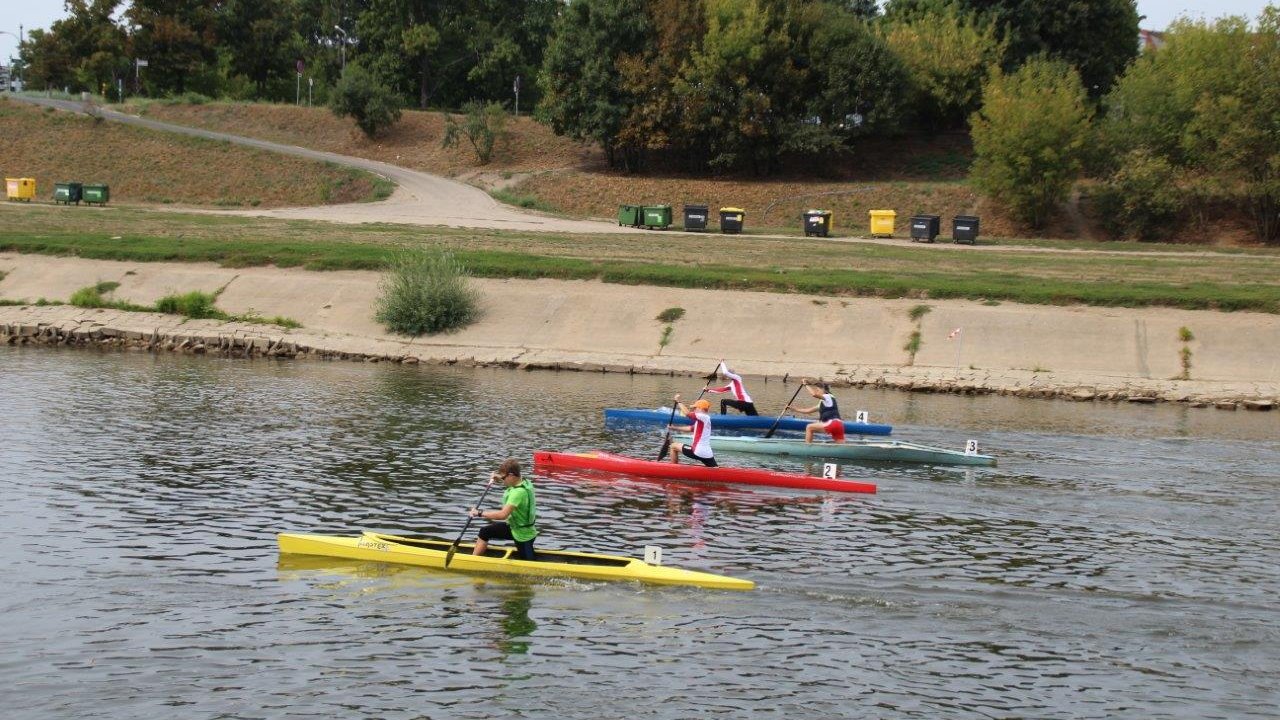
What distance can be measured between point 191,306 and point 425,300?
8.43 meters

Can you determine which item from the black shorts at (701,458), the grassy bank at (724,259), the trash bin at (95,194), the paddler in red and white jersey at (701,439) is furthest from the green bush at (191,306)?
the trash bin at (95,194)

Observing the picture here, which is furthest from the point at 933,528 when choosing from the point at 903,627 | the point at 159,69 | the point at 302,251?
the point at 159,69

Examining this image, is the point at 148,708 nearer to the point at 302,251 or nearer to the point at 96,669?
the point at 96,669

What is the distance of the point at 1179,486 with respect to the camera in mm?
25875

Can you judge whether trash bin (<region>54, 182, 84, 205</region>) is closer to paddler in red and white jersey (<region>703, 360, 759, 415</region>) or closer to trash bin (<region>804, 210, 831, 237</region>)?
trash bin (<region>804, 210, 831, 237</region>)

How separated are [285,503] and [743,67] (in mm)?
63912

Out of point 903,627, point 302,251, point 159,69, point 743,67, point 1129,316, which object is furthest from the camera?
point 159,69

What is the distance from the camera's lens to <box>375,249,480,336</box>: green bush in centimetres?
4475

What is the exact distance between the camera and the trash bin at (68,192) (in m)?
73.4

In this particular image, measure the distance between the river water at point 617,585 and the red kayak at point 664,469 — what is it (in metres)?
0.51

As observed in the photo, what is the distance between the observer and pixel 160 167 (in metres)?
87.2

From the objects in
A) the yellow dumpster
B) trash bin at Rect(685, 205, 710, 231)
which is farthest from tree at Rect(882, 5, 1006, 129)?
the yellow dumpster

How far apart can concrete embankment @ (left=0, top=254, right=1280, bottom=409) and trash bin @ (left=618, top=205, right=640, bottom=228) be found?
21086 millimetres

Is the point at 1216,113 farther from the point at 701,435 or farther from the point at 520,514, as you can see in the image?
the point at 520,514
